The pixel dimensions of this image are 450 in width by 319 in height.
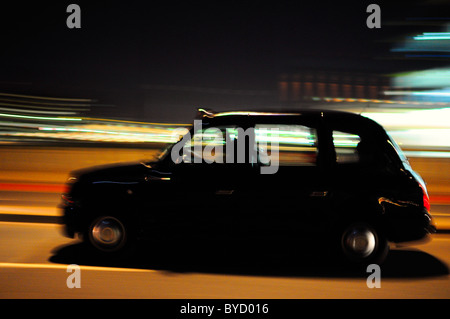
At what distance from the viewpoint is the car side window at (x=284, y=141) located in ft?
17.8

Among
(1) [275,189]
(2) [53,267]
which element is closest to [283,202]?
(1) [275,189]

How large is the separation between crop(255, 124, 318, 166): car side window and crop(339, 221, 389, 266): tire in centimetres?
86

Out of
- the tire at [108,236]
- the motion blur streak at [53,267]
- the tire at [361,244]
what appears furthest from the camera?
the tire at [108,236]

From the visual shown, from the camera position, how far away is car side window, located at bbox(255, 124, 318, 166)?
17.8 ft

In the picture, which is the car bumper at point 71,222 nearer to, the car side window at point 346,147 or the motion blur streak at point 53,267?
the motion blur streak at point 53,267

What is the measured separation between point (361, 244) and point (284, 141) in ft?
4.70

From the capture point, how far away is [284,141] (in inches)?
220

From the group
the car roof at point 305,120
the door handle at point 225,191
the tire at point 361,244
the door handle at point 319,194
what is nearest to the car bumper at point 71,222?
the door handle at point 225,191

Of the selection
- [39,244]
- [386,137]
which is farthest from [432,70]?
[39,244]

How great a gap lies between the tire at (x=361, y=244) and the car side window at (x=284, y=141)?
0.86 metres

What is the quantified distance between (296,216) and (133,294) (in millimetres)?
1920

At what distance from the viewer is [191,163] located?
17.8 ft
